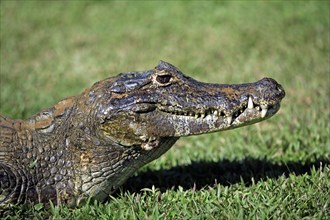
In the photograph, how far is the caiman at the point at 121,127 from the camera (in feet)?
14.7

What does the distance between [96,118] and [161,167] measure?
4.62ft

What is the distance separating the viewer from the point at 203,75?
349 inches

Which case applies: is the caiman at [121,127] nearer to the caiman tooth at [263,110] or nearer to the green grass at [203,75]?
the caiman tooth at [263,110]

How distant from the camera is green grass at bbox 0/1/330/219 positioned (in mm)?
4445

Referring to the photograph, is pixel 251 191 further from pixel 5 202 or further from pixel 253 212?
pixel 5 202

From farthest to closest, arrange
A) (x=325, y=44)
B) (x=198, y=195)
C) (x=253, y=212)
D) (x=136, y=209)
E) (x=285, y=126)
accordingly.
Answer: (x=325, y=44) → (x=285, y=126) → (x=198, y=195) → (x=136, y=209) → (x=253, y=212)

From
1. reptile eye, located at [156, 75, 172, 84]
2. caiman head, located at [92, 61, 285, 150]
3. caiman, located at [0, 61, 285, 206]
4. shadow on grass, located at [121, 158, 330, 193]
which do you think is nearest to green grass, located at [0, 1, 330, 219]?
shadow on grass, located at [121, 158, 330, 193]

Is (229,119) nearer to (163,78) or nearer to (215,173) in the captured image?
(163,78)

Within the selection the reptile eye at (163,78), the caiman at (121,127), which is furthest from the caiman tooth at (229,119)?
the reptile eye at (163,78)

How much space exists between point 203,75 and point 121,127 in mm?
4505

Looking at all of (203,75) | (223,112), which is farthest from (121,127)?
(203,75)

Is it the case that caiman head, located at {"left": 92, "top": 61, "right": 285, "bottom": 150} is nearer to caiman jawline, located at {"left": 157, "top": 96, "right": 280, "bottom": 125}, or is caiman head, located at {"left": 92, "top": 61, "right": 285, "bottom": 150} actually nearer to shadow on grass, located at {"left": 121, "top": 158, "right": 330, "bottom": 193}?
caiman jawline, located at {"left": 157, "top": 96, "right": 280, "bottom": 125}

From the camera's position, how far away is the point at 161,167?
18.9ft

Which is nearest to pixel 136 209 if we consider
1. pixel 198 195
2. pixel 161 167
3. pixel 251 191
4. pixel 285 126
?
pixel 198 195
